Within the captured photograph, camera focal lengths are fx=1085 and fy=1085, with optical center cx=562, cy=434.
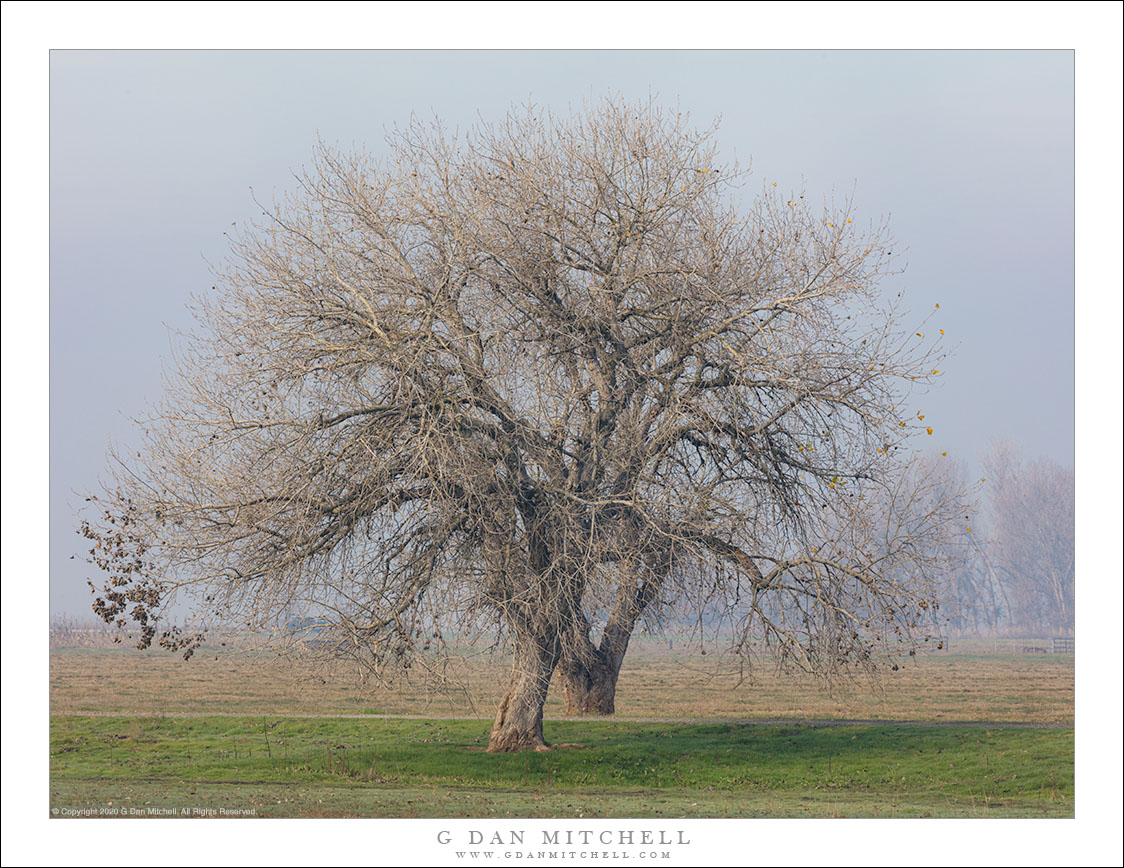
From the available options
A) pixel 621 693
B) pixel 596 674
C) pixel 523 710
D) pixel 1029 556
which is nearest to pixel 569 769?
pixel 523 710

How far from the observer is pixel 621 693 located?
131 feet

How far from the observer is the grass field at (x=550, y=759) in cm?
1836

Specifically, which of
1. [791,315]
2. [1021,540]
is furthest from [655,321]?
[1021,540]

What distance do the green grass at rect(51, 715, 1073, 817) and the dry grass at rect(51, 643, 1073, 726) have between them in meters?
1.35

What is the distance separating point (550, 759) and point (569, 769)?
50 centimetres

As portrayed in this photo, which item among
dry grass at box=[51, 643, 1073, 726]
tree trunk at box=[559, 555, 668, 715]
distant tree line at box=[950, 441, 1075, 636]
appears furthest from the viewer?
distant tree line at box=[950, 441, 1075, 636]

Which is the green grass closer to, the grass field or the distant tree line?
the grass field

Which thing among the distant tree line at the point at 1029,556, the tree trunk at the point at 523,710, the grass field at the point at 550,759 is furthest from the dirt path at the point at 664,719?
the distant tree line at the point at 1029,556

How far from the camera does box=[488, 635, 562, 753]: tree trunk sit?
2175cm

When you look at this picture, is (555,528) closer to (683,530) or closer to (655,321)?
(683,530)

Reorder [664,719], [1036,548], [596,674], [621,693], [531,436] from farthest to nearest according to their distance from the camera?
[1036,548] → [621,693] → [596,674] → [664,719] → [531,436]

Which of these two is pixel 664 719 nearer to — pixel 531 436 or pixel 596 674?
pixel 596 674

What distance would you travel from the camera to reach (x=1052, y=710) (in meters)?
35.0

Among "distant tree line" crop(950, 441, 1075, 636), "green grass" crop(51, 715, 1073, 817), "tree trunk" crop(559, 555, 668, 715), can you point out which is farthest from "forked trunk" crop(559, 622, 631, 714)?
"distant tree line" crop(950, 441, 1075, 636)
